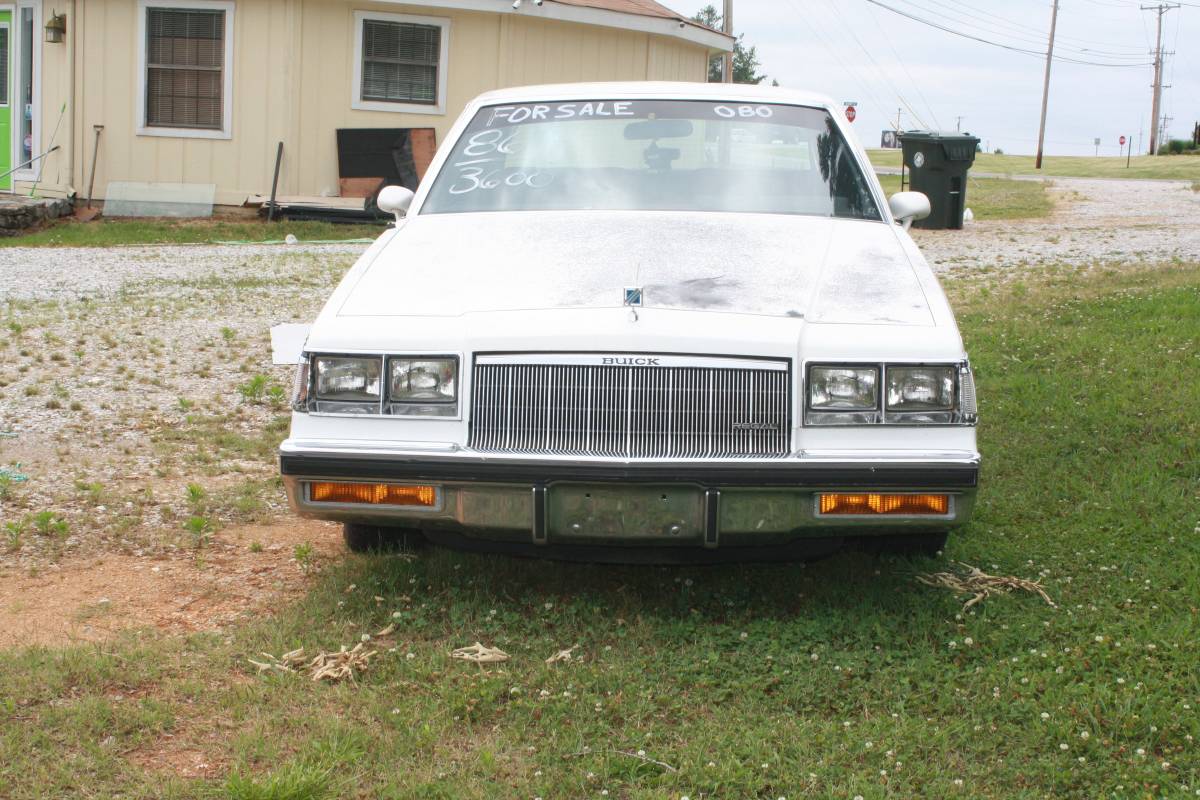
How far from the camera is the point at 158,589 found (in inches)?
171

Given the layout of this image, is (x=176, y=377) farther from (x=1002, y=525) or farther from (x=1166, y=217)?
(x=1166, y=217)

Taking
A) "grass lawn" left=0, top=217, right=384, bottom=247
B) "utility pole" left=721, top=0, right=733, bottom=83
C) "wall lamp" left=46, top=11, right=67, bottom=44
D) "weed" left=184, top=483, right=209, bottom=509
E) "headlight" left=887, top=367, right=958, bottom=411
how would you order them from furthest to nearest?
"utility pole" left=721, top=0, right=733, bottom=83 → "wall lamp" left=46, top=11, right=67, bottom=44 → "grass lawn" left=0, top=217, right=384, bottom=247 → "weed" left=184, top=483, right=209, bottom=509 → "headlight" left=887, top=367, right=958, bottom=411

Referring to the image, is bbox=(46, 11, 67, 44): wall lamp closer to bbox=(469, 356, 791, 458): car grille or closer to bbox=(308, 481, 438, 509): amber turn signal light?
bbox=(308, 481, 438, 509): amber turn signal light

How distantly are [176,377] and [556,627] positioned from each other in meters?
4.35

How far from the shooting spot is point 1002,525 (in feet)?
16.4

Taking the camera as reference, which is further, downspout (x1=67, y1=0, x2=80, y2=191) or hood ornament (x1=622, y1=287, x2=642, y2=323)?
downspout (x1=67, y1=0, x2=80, y2=191)

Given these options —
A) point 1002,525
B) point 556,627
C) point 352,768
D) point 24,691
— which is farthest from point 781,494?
point 24,691

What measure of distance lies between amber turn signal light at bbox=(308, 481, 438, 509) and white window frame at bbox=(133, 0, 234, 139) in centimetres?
1344

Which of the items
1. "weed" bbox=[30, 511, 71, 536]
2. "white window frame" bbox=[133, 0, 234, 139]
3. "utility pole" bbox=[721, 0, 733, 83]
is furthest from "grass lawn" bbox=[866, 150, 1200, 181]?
"weed" bbox=[30, 511, 71, 536]

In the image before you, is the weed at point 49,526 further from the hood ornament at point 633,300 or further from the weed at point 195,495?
the hood ornament at point 633,300

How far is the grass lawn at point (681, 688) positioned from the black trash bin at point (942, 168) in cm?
1171

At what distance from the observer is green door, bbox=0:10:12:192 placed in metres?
16.9

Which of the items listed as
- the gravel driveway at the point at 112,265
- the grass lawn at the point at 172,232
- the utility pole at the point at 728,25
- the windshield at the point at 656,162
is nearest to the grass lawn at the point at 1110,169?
the utility pole at the point at 728,25

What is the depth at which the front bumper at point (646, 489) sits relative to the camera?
11.9 ft
